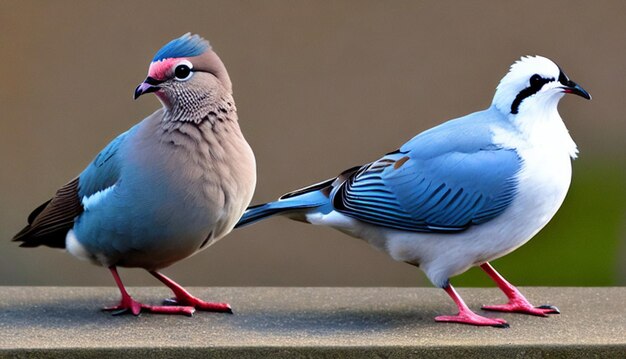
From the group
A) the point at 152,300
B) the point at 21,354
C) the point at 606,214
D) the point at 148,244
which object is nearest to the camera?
the point at 21,354

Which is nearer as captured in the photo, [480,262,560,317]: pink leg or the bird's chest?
the bird's chest

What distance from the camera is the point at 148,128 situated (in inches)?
143

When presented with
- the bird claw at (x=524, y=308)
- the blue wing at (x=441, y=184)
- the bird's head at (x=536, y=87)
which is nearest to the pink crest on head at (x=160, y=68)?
the blue wing at (x=441, y=184)

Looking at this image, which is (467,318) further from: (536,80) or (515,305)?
(536,80)

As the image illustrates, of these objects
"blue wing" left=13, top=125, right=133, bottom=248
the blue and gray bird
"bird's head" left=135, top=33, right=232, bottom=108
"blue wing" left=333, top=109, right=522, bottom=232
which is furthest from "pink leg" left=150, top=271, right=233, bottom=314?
"bird's head" left=135, top=33, right=232, bottom=108

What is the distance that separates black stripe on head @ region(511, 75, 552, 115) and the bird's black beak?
1035mm

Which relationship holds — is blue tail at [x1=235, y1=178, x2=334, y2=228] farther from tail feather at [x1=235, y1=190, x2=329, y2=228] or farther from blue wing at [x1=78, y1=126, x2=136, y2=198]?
blue wing at [x1=78, y1=126, x2=136, y2=198]

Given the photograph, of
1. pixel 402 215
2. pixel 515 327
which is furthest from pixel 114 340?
pixel 515 327

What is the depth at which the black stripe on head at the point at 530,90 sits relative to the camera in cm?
358

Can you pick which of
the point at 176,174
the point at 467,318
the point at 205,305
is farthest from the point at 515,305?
the point at 176,174

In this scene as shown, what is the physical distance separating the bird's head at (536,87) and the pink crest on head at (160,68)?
0.99 meters

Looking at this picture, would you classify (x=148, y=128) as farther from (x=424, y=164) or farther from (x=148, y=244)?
(x=424, y=164)

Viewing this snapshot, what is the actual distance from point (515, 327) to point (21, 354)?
1.40 metres

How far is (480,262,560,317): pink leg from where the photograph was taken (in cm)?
379
